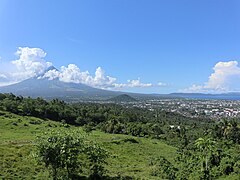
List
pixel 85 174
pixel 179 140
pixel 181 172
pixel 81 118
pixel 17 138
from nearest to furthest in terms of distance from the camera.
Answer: pixel 85 174 < pixel 181 172 < pixel 17 138 < pixel 179 140 < pixel 81 118

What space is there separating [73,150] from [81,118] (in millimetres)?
69774

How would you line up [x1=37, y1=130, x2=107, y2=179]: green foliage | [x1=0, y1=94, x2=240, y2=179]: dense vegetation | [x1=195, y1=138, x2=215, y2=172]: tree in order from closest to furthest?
[x1=37, y1=130, x2=107, y2=179]: green foliage < [x1=0, y1=94, x2=240, y2=179]: dense vegetation < [x1=195, y1=138, x2=215, y2=172]: tree

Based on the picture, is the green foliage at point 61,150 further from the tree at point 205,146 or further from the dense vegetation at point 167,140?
the tree at point 205,146

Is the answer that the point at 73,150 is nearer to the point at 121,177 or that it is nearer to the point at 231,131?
the point at 121,177

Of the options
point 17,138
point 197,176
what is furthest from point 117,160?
point 17,138

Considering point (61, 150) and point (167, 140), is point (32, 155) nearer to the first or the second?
point (61, 150)

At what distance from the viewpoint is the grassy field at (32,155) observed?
3092cm

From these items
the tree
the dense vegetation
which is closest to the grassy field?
the dense vegetation

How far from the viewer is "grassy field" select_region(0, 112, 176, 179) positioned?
3092 centimetres

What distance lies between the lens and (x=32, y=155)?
2666 centimetres

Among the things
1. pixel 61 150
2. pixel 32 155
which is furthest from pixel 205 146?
pixel 32 155

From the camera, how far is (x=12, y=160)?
109 ft

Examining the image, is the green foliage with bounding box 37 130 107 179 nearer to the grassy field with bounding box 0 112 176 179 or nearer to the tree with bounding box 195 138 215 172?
the grassy field with bounding box 0 112 176 179

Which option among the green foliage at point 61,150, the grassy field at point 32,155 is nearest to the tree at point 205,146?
the grassy field at point 32,155
